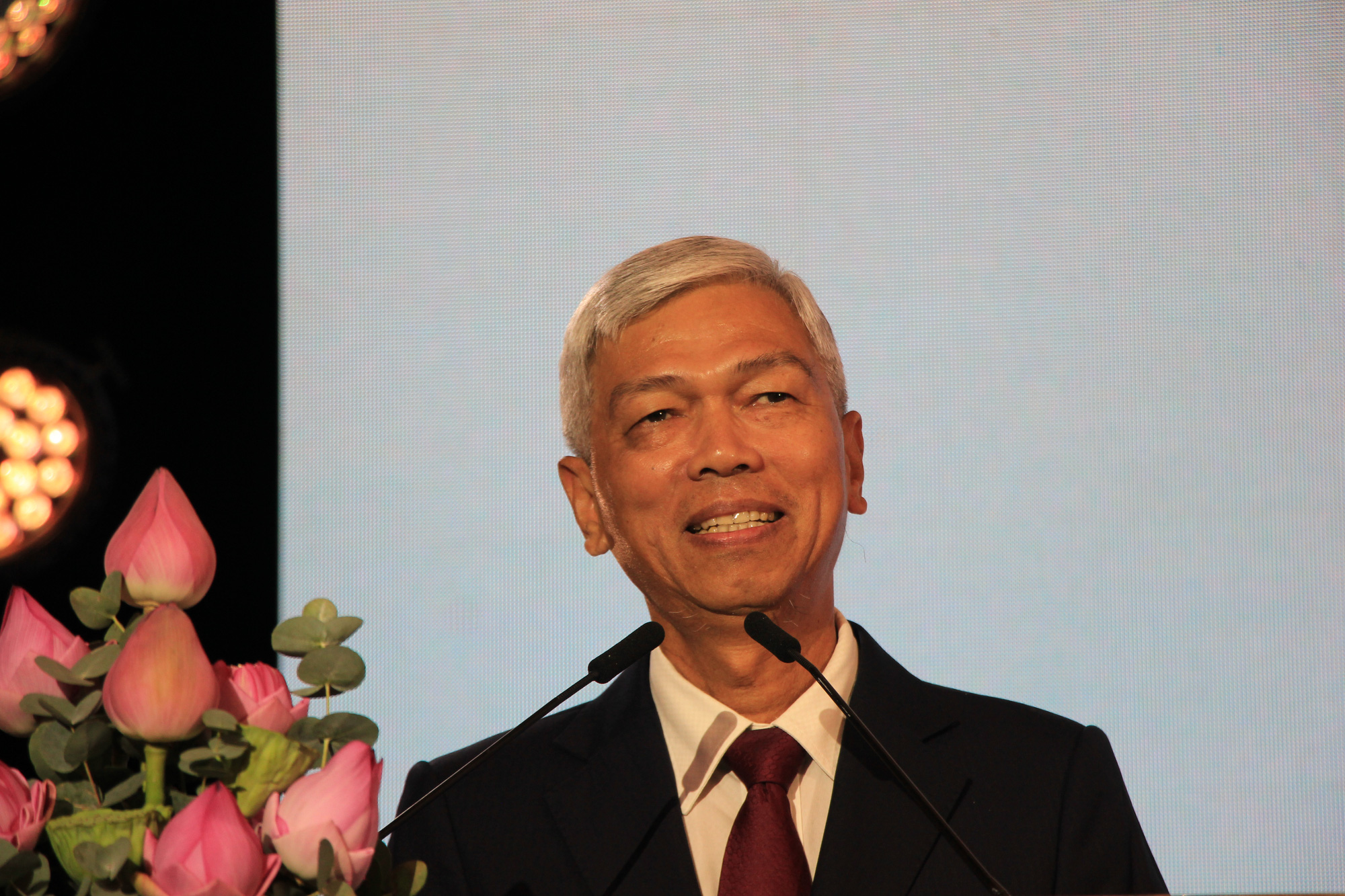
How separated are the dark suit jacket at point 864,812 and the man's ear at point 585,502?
0.23 metres

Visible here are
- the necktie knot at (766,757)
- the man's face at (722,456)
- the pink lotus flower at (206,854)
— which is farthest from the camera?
the man's face at (722,456)

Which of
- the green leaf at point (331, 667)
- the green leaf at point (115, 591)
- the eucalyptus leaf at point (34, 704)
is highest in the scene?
the green leaf at point (115, 591)

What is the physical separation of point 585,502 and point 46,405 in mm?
1308

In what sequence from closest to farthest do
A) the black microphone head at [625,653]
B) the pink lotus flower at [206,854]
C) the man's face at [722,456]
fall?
the pink lotus flower at [206,854] < the black microphone head at [625,653] < the man's face at [722,456]

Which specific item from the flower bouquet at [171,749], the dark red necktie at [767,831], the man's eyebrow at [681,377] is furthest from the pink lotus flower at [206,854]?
the man's eyebrow at [681,377]

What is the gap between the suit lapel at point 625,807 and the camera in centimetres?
157

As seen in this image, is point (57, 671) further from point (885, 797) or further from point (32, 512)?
point (32, 512)

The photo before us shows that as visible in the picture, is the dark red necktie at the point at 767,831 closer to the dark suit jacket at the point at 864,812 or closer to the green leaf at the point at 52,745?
the dark suit jacket at the point at 864,812

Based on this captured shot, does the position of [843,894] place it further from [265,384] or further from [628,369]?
[265,384]

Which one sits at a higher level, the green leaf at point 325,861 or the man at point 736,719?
the man at point 736,719

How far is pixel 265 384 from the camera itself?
263 cm

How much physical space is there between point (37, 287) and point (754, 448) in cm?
176

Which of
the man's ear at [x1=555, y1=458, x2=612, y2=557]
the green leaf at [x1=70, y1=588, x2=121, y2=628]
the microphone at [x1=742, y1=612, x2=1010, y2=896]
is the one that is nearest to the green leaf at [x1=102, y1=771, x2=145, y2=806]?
the green leaf at [x1=70, y1=588, x2=121, y2=628]

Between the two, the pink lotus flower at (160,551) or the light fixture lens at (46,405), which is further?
the light fixture lens at (46,405)
